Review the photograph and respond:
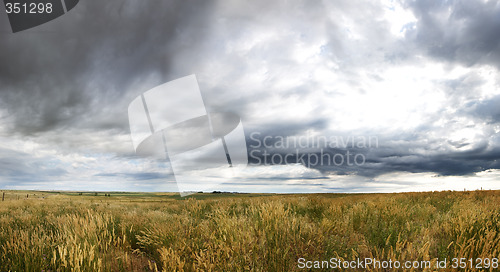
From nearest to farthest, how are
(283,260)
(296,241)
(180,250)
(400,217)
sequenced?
(283,260) → (296,241) → (180,250) → (400,217)

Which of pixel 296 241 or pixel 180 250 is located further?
pixel 180 250

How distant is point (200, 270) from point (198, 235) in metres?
1.76

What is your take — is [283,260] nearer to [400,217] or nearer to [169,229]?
[169,229]

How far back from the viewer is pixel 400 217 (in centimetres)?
655

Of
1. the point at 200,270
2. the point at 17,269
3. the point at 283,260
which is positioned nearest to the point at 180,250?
the point at 200,270

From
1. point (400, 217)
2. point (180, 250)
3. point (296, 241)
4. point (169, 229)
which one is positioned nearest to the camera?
point (296, 241)

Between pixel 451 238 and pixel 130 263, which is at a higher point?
pixel 451 238

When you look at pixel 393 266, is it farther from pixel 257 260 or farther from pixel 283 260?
pixel 257 260

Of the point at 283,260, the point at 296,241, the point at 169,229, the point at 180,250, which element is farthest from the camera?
the point at 169,229

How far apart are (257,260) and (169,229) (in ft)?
8.26

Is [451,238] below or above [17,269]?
above

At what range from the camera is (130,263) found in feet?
15.0

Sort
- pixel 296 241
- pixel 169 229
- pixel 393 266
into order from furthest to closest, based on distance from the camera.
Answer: pixel 169 229 < pixel 296 241 < pixel 393 266

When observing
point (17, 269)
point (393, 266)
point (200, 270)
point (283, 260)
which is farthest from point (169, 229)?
point (393, 266)
